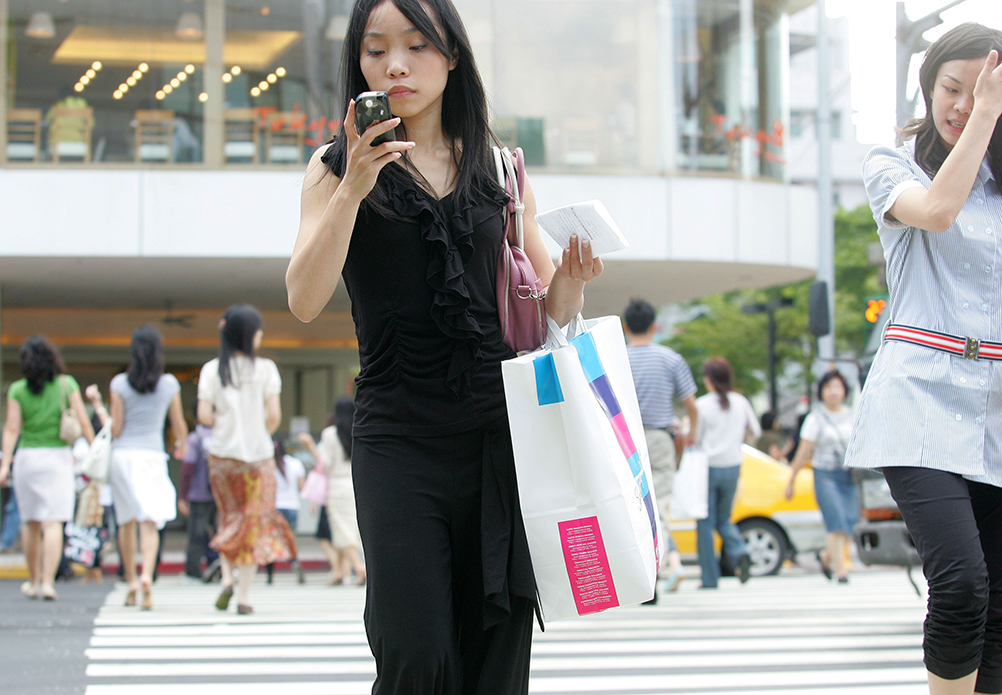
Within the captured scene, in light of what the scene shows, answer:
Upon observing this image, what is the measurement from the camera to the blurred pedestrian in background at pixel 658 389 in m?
7.98

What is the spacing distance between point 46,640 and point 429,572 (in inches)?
204

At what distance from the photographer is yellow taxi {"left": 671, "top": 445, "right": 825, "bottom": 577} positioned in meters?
11.5

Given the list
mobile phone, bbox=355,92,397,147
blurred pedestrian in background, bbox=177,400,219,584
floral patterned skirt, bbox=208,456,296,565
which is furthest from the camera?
blurred pedestrian in background, bbox=177,400,219,584

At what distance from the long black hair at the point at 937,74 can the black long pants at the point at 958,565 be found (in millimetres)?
868

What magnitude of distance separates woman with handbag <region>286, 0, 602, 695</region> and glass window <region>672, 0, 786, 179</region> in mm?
16298

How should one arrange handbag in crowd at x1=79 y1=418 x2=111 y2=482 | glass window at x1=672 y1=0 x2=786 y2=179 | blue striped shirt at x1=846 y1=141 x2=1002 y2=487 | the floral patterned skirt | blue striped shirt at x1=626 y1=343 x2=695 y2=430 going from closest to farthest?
blue striped shirt at x1=846 y1=141 x2=1002 y2=487 → the floral patterned skirt → blue striped shirt at x1=626 y1=343 x2=695 y2=430 → handbag in crowd at x1=79 y1=418 x2=111 y2=482 → glass window at x1=672 y1=0 x2=786 y2=179

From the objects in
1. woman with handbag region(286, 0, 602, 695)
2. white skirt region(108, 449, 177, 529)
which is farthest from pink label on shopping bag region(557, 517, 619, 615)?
white skirt region(108, 449, 177, 529)

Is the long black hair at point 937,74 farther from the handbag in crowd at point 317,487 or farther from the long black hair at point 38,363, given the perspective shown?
the handbag in crowd at point 317,487

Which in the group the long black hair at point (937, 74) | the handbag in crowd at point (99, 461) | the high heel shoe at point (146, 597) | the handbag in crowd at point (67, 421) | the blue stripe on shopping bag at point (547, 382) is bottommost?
the high heel shoe at point (146, 597)

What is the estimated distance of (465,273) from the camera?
2.46 m

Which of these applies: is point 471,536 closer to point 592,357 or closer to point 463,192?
point 592,357

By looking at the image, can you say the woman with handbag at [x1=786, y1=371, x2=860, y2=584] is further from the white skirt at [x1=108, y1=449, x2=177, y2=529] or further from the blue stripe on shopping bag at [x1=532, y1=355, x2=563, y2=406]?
the blue stripe on shopping bag at [x1=532, y1=355, x2=563, y2=406]

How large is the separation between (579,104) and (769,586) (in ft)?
34.0

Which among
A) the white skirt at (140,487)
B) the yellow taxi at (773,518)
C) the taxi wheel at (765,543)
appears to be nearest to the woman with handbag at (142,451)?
the white skirt at (140,487)
